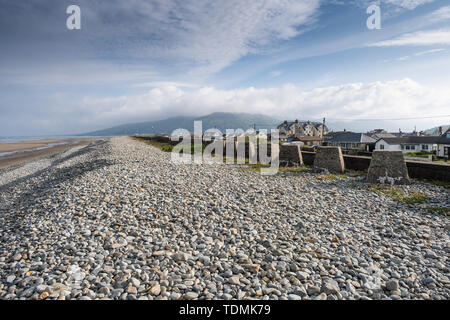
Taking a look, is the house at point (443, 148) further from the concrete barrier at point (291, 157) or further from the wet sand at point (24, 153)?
the wet sand at point (24, 153)

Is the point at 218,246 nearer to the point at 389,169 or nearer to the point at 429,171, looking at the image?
the point at 389,169

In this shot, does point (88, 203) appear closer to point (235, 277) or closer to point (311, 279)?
point (235, 277)

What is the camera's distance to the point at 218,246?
5176mm

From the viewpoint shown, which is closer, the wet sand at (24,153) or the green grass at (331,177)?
the green grass at (331,177)

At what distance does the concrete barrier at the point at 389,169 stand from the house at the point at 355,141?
138ft

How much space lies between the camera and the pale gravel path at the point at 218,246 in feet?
13.0

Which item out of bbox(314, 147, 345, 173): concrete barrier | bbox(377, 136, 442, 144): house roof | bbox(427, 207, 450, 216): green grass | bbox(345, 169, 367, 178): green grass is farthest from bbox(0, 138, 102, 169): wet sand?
bbox(377, 136, 442, 144): house roof

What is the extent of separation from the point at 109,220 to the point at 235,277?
12.6ft

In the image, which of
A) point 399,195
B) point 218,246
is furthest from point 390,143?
point 218,246

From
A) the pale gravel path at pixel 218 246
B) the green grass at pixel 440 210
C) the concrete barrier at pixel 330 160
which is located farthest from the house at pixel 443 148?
the green grass at pixel 440 210

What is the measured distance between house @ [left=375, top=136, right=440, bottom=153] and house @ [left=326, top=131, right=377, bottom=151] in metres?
1.55

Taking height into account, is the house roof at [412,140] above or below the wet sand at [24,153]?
above

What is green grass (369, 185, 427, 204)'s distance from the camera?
8531 mm

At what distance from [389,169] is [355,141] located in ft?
145
